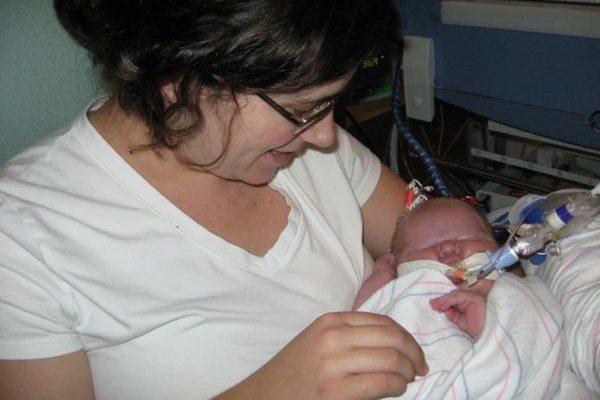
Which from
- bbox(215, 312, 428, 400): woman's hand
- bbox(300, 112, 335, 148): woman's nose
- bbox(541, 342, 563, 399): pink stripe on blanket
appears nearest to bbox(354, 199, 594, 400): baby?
bbox(541, 342, 563, 399): pink stripe on blanket

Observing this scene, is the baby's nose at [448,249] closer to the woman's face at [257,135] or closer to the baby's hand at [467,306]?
the baby's hand at [467,306]

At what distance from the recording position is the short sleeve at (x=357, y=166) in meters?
1.40

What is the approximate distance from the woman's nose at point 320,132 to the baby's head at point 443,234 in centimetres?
41

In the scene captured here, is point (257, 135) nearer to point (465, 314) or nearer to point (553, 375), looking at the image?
point (465, 314)

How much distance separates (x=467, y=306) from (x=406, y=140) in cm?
72

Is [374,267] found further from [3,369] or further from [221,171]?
[3,369]

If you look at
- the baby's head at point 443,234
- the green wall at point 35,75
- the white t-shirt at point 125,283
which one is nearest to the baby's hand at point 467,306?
the baby's head at point 443,234

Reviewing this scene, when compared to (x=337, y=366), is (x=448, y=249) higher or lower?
higher

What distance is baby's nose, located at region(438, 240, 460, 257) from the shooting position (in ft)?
4.12

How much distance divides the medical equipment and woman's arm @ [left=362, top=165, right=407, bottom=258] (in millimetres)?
296

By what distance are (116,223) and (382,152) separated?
1756mm

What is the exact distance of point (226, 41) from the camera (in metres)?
0.80

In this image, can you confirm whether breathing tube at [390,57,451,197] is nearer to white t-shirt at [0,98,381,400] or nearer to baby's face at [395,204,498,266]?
baby's face at [395,204,498,266]

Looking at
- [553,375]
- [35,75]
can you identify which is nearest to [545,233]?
[553,375]
